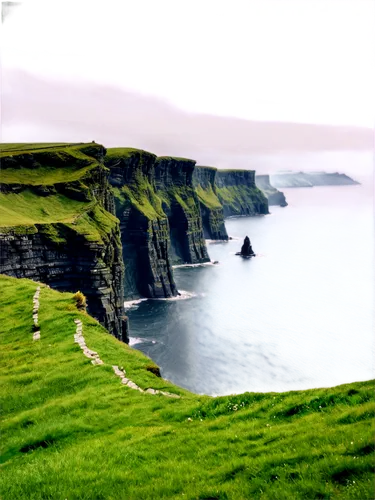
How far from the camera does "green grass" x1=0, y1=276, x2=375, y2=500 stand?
7.98 metres

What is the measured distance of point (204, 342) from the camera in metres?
86.4

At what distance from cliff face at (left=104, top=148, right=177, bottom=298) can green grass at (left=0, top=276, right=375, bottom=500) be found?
111 meters

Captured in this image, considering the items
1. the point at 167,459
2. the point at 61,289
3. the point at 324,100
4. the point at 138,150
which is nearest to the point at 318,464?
the point at 167,459

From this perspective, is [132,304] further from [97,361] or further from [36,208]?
[97,361]

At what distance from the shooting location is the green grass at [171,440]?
26.2ft

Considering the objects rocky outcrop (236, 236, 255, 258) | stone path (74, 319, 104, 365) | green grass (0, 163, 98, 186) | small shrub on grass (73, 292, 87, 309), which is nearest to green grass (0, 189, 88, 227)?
green grass (0, 163, 98, 186)

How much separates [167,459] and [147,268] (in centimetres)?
12208

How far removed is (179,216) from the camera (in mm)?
189750

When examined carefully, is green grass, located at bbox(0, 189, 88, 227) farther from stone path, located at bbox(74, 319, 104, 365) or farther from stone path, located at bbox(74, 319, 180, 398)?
stone path, located at bbox(74, 319, 180, 398)

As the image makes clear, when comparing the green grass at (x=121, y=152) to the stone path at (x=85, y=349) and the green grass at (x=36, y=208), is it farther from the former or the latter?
the stone path at (x=85, y=349)

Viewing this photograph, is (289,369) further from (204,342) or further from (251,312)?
(251,312)

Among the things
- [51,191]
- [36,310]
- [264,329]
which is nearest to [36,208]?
[51,191]

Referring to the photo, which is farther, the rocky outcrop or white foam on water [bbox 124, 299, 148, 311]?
the rocky outcrop

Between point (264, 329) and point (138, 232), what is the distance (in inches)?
2134
